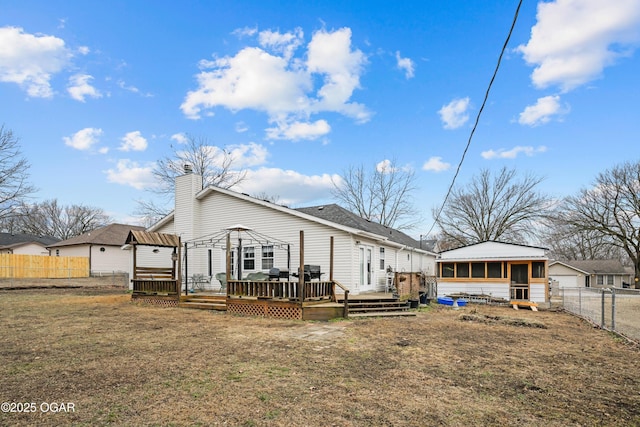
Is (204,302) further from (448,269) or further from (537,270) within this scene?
(537,270)

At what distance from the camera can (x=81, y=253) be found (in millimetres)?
34188

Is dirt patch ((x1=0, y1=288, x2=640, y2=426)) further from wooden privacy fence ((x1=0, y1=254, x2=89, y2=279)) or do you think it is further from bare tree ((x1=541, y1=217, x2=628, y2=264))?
bare tree ((x1=541, y1=217, x2=628, y2=264))

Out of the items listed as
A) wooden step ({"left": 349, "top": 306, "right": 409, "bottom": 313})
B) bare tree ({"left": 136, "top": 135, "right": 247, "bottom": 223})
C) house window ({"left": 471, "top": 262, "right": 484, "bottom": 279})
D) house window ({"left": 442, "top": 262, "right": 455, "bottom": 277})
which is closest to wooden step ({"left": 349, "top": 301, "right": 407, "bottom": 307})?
wooden step ({"left": 349, "top": 306, "right": 409, "bottom": 313})

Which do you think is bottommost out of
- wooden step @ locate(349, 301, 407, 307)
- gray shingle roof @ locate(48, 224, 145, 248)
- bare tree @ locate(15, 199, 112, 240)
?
wooden step @ locate(349, 301, 407, 307)

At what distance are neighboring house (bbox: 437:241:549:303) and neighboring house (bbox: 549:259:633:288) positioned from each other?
92.6ft

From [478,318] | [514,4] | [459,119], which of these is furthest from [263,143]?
[514,4]

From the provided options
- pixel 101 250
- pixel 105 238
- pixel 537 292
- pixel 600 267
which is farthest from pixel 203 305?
pixel 600 267

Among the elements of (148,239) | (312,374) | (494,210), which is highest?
(494,210)

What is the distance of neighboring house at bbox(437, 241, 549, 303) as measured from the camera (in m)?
16.7

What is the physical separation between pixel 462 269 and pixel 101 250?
3130 centimetres

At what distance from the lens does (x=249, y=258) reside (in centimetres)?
1667

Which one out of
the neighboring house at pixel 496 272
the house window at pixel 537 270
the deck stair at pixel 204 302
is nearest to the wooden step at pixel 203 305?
the deck stair at pixel 204 302

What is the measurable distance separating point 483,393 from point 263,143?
840 inches

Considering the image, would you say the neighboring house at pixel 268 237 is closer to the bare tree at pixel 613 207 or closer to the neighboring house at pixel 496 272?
the neighboring house at pixel 496 272
